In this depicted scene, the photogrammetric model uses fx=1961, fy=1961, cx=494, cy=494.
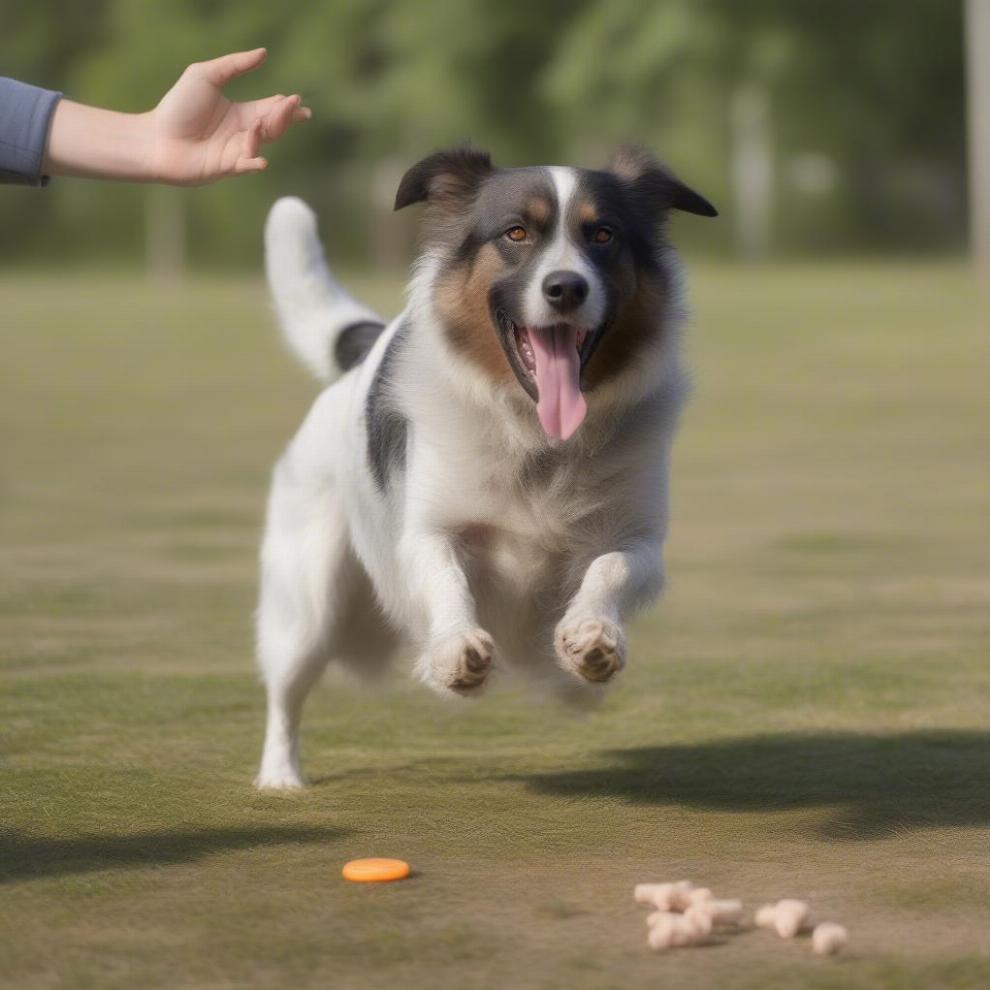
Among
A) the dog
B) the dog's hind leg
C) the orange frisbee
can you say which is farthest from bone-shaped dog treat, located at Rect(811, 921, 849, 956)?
the dog's hind leg

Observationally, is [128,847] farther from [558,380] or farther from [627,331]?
[627,331]

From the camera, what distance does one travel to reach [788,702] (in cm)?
646

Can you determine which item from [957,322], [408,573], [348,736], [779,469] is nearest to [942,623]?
[348,736]

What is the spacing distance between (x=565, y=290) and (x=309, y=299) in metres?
1.65

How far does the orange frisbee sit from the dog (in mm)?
644

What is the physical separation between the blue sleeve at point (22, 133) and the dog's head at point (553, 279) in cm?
126

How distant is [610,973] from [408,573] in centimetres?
178

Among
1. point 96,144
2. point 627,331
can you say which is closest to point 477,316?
point 627,331

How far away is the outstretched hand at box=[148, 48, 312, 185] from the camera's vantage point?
4.53 meters

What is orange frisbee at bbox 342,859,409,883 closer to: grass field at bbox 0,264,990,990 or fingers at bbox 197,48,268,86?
grass field at bbox 0,264,990,990

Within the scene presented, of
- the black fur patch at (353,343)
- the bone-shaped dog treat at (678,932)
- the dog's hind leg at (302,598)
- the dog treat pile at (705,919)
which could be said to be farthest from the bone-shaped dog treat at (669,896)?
the black fur patch at (353,343)

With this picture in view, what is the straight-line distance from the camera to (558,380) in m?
5.18

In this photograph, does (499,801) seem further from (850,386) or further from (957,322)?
(957,322)

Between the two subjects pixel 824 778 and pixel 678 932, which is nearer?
pixel 678 932
